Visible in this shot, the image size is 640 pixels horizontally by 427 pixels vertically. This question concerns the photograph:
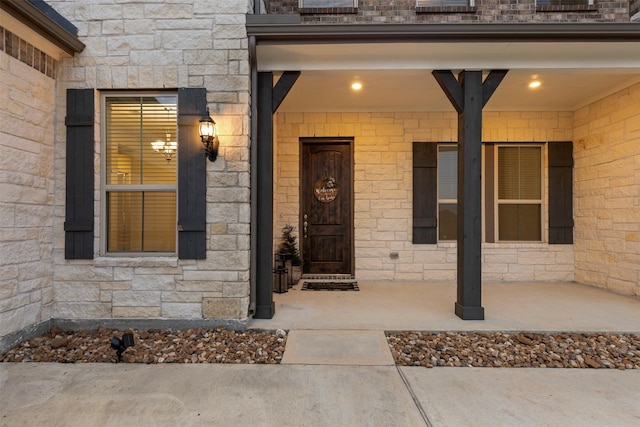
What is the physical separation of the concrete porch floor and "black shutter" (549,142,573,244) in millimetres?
851

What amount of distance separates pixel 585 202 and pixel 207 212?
18.6 feet

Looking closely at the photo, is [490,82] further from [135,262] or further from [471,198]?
[135,262]

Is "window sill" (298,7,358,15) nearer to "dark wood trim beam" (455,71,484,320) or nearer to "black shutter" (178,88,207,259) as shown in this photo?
"dark wood trim beam" (455,71,484,320)

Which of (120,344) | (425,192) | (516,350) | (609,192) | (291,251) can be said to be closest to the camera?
(120,344)

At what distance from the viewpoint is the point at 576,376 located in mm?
2564

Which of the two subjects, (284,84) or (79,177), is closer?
(79,177)

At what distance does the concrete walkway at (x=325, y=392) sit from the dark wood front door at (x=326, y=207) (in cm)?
232

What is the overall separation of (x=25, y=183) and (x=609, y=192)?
711cm

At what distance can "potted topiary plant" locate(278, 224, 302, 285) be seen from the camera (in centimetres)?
524

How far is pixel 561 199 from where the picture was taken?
18.2 ft

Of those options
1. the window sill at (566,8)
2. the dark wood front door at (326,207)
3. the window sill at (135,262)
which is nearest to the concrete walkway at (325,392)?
the window sill at (135,262)

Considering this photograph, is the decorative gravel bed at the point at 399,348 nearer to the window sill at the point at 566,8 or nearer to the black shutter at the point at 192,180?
the black shutter at the point at 192,180

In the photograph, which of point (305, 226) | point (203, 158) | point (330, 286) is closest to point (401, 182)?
point (305, 226)

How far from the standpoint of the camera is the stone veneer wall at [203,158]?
11.3ft
